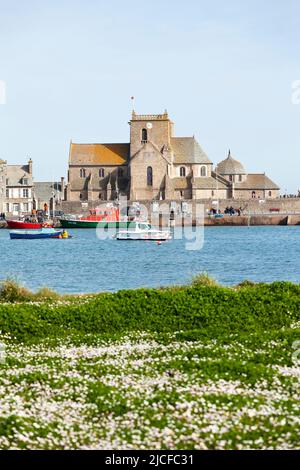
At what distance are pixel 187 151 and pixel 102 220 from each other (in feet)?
85.9

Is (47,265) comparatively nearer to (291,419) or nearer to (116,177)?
(291,419)

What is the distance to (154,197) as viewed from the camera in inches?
5669

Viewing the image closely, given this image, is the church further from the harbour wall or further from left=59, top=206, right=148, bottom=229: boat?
left=59, top=206, right=148, bottom=229: boat

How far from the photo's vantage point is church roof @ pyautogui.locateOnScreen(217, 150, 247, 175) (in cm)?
15575

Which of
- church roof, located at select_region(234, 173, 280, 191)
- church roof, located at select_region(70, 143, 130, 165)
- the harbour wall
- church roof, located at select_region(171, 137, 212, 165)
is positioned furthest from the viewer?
church roof, located at select_region(234, 173, 280, 191)

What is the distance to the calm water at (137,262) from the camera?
181 ft

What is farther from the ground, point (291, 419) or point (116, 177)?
point (116, 177)

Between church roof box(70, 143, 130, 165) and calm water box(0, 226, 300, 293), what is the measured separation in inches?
1505

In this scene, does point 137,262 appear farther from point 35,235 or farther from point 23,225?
point 23,225

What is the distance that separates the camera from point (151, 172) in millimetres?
144250

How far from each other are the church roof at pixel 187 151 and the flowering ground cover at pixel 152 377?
12298 cm

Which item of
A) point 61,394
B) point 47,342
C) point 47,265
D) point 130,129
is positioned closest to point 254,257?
point 47,265

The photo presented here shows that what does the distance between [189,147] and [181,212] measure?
1680 cm

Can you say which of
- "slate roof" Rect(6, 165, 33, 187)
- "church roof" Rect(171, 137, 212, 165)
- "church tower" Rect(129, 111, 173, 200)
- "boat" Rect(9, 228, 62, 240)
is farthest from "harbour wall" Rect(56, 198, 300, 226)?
"boat" Rect(9, 228, 62, 240)
